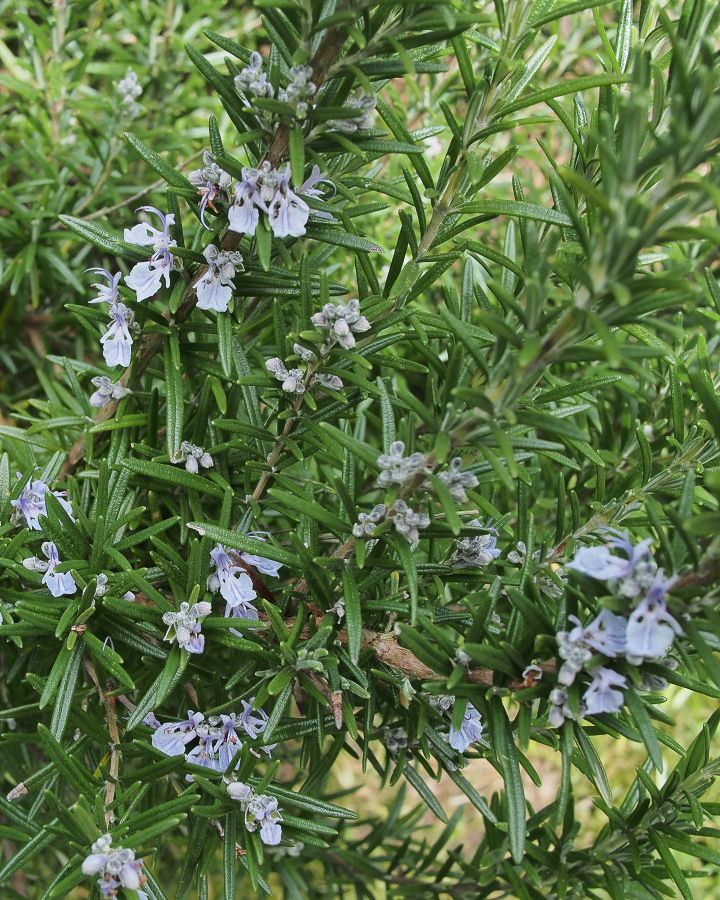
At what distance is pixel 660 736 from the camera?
1105mm

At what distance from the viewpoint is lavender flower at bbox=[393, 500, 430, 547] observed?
2.97 ft

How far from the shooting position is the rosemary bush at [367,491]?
811mm

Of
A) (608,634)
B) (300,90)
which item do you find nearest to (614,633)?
(608,634)

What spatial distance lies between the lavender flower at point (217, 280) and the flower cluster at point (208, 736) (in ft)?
1.83

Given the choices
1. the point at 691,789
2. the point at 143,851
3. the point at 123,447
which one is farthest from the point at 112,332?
the point at 691,789

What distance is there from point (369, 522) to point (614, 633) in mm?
330

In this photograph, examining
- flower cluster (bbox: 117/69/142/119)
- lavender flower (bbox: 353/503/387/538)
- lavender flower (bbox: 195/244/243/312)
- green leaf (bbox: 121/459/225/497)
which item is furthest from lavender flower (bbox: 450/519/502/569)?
flower cluster (bbox: 117/69/142/119)

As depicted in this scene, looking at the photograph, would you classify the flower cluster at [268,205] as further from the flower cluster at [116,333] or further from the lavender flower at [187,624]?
the lavender flower at [187,624]

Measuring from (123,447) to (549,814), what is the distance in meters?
0.90

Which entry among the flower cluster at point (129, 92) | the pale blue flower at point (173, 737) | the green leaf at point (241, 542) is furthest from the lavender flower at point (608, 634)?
the flower cluster at point (129, 92)

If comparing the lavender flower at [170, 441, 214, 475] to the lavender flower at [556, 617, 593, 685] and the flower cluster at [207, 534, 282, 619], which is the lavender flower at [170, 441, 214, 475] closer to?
the flower cluster at [207, 534, 282, 619]

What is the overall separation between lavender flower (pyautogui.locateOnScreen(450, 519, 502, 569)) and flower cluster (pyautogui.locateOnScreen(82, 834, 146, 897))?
1.84ft

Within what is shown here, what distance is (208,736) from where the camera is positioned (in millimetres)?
1069

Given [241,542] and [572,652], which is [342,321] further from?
[572,652]
